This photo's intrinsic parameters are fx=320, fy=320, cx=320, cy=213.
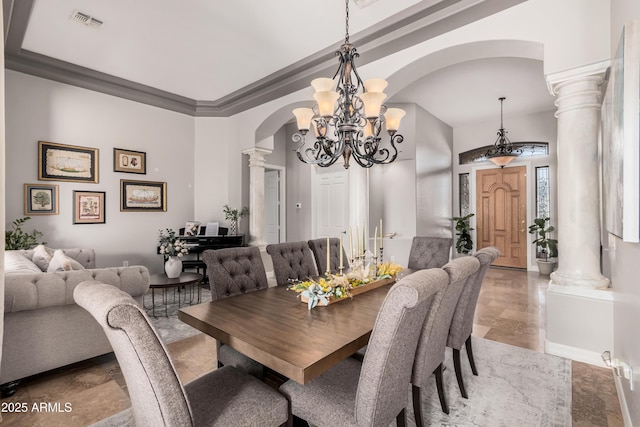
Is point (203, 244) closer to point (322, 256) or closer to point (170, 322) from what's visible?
point (170, 322)

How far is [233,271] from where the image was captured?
2.27 meters

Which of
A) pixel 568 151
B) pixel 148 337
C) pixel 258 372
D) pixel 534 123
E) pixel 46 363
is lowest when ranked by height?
pixel 46 363

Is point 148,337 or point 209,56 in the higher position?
point 209,56

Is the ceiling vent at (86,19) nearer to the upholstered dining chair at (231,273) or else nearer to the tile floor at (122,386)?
the upholstered dining chair at (231,273)

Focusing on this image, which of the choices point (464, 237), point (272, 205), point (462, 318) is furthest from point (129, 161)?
point (464, 237)

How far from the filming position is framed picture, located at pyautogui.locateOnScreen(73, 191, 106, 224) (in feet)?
14.4

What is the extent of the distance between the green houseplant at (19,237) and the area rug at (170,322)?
151cm

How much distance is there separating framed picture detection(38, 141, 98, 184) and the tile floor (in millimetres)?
2846

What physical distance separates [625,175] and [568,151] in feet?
5.36

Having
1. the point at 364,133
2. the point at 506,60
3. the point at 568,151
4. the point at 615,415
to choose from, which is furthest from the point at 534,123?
the point at 615,415

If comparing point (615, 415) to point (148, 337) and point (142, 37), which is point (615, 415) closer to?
point (148, 337)

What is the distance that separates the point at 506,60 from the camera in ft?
13.5

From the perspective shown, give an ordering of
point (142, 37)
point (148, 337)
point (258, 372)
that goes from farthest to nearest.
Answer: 1. point (142, 37)
2. point (258, 372)
3. point (148, 337)

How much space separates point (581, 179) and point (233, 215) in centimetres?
462
